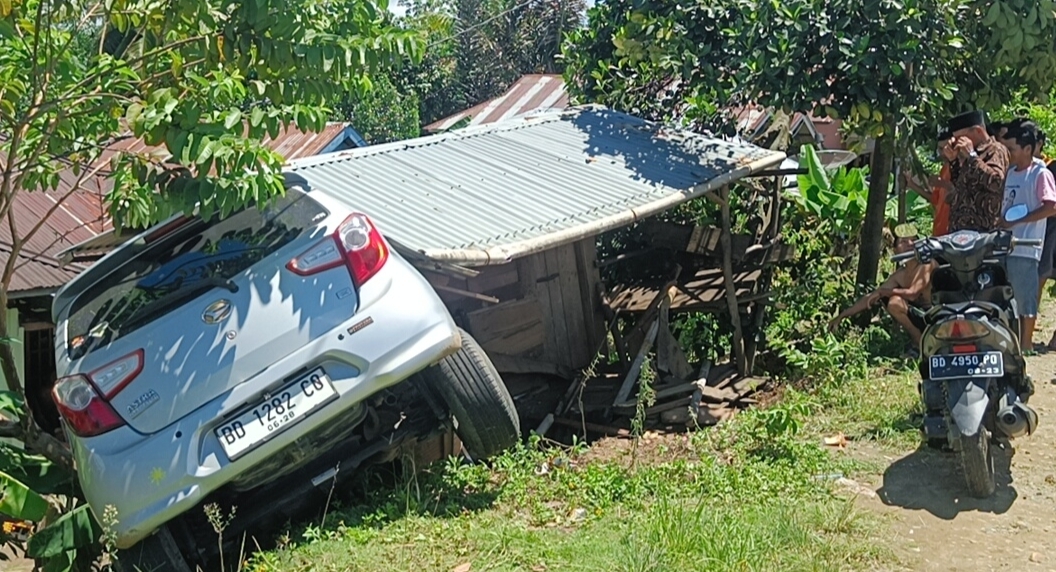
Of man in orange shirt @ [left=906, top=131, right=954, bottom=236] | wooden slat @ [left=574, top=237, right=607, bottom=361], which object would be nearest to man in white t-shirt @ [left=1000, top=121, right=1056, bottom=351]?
man in orange shirt @ [left=906, top=131, right=954, bottom=236]

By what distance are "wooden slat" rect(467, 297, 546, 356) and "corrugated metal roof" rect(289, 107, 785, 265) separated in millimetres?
842

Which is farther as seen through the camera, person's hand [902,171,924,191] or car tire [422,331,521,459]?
person's hand [902,171,924,191]

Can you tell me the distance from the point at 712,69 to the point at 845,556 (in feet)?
15.1

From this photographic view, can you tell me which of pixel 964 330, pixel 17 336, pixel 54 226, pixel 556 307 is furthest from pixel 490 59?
pixel 964 330

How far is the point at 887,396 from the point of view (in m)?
6.48

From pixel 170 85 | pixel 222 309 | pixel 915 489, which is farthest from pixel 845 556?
pixel 170 85

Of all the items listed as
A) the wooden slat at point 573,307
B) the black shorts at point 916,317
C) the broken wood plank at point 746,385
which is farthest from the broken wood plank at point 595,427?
the black shorts at point 916,317

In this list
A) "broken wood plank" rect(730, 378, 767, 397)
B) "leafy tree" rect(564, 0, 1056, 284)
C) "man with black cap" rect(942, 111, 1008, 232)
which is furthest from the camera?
"broken wood plank" rect(730, 378, 767, 397)

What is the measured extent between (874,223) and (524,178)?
3.24 metres

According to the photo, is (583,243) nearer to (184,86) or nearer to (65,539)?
(184,86)

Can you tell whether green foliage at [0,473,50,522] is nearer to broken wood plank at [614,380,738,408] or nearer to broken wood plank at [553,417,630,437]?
broken wood plank at [553,417,630,437]

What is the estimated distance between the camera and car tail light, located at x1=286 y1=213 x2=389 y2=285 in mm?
4746

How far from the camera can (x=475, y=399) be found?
16.7 feet

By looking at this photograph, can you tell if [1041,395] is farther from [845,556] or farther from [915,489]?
[845,556]
